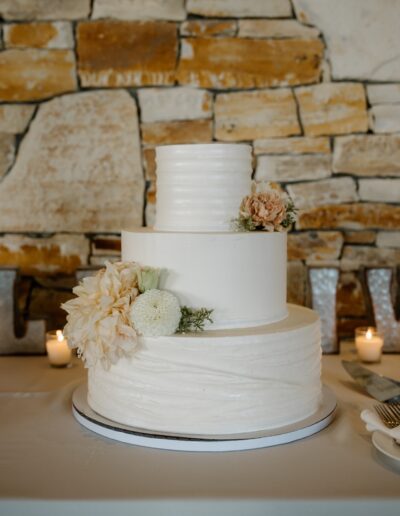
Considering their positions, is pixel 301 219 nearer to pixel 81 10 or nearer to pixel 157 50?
pixel 157 50

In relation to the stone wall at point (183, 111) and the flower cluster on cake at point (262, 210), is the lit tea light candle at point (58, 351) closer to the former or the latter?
the stone wall at point (183, 111)

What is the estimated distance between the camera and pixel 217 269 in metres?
1.77

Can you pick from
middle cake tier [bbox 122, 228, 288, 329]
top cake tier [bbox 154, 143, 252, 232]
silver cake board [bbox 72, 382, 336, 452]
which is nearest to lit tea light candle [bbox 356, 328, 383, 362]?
silver cake board [bbox 72, 382, 336, 452]

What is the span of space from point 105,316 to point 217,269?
344mm

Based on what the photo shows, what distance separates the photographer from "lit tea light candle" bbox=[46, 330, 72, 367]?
243 cm

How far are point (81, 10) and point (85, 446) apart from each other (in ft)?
6.84

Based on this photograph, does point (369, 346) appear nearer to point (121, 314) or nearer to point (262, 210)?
point (262, 210)

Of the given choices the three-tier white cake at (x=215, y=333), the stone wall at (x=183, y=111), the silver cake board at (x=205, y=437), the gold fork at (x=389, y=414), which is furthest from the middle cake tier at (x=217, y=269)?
the stone wall at (x=183, y=111)

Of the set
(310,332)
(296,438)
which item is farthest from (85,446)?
(310,332)

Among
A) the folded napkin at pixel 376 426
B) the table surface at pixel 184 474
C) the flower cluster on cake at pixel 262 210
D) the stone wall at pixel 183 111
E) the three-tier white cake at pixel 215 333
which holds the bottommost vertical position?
the table surface at pixel 184 474

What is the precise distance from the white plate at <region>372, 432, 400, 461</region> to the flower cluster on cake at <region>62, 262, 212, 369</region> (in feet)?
1.80

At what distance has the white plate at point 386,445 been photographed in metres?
1.54

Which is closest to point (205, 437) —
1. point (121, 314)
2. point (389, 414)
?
point (121, 314)

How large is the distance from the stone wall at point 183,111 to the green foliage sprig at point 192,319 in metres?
1.26
